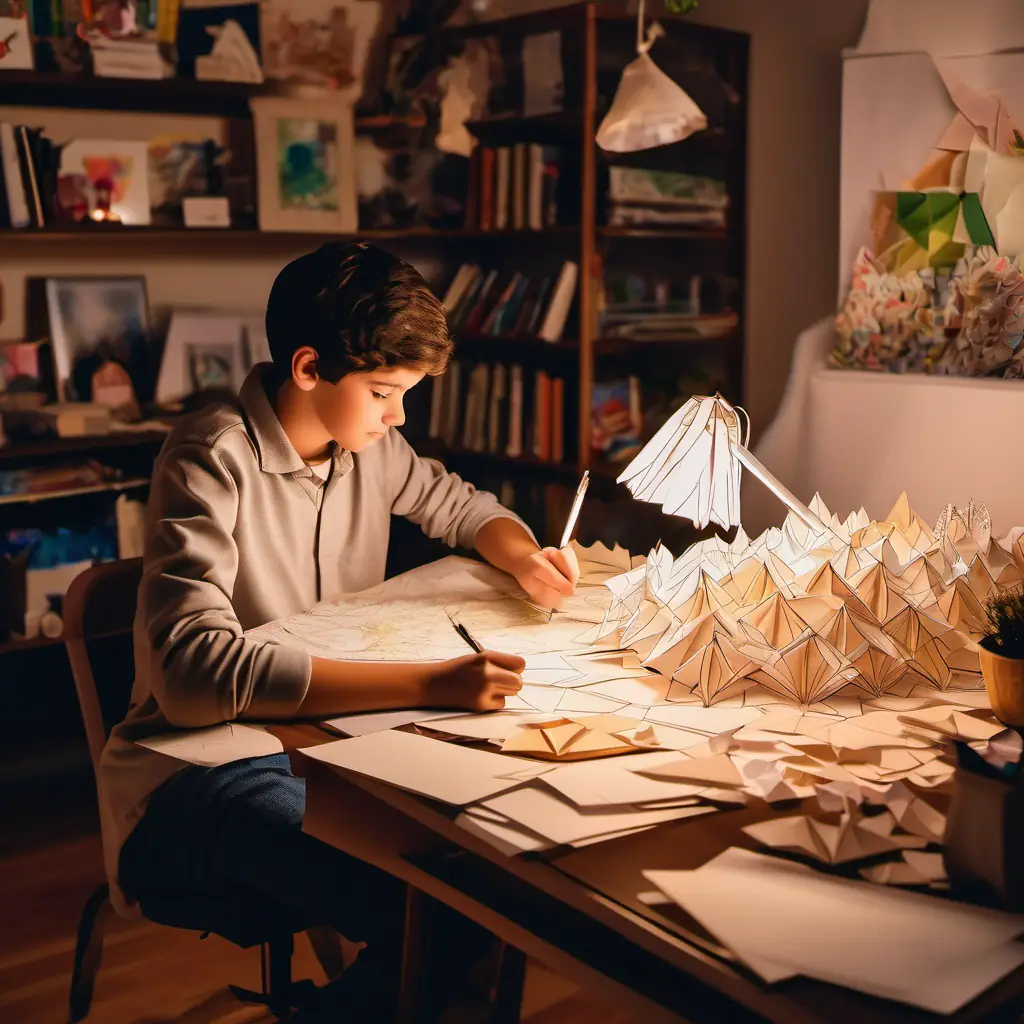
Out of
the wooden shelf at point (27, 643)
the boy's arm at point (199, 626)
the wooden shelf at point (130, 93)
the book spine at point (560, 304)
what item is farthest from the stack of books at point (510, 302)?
the boy's arm at point (199, 626)

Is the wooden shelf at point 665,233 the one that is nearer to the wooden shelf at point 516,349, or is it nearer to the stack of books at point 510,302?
the stack of books at point 510,302

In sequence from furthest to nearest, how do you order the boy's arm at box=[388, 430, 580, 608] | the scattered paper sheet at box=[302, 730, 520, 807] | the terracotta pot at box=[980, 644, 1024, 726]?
the boy's arm at box=[388, 430, 580, 608]
the terracotta pot at box=[980, 644, 1024, 726]
the scattered paper sheet at box=[302, 730, 520, 807]

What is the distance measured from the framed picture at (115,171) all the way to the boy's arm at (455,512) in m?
1.64

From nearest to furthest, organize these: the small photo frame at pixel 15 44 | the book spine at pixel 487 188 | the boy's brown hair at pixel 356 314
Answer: the boy's brown hair at pixel 356 314 → the small photo frame at pixel 15 44 → the book spine at pixel 487 188

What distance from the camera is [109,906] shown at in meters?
1.84

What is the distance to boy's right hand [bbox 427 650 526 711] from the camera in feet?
4.18

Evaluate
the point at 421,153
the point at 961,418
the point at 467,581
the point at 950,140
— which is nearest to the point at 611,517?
the point at 467,581

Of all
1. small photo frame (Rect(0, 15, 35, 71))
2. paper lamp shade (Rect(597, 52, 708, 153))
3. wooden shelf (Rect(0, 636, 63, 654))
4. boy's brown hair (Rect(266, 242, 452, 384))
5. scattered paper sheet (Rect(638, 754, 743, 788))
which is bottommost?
wooden shelf (Rect(0, 636, 63, 654))

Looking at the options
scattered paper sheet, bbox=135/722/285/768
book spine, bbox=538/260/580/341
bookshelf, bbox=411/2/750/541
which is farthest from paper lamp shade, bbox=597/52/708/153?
scattered paper sheet, bbox=135/722/285/768

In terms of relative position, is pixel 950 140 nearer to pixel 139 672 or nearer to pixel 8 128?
pixel 139 672

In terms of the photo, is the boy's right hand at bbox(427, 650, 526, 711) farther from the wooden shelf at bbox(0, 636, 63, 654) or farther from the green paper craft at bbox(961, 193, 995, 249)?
the wooden shelf at bbox(0, 636, 63, 654)

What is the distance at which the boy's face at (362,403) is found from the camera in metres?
1.60

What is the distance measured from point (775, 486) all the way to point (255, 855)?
0.74 m

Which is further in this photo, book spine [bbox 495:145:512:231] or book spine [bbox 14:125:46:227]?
book spine [bbox 495:145:512:231]
